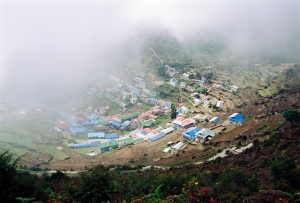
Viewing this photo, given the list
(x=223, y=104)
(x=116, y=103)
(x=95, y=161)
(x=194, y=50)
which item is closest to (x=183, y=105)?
(x=223, y=104)

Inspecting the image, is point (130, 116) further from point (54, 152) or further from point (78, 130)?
point (54, 152)

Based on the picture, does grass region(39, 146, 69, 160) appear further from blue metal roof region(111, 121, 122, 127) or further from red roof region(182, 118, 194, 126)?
red roof region(182, 118, 194, 126)

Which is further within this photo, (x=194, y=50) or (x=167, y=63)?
(x=194, y=50)

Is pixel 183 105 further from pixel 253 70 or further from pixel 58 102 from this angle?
pixel 58 102

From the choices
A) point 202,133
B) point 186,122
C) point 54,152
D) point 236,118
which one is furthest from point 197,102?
point 54,152

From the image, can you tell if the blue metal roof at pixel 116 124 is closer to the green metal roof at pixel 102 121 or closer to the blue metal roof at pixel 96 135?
the green metal roof at pixel 102 121

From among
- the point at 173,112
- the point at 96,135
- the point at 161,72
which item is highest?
the point at 161,72

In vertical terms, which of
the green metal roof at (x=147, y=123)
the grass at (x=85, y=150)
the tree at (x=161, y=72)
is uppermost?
the tree at (x=161, y=72)

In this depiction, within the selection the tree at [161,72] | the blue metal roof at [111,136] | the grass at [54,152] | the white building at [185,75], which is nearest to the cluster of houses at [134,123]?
the blue metal roof at [111,136]

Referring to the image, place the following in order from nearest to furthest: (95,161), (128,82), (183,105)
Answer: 1. (95,161)
2. (183,105)
3. (128,82)

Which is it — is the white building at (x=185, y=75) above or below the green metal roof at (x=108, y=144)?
above

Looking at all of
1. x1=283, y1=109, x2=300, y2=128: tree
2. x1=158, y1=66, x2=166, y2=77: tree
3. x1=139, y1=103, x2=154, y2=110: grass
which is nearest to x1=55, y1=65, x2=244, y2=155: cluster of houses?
x1=139, y1=103, x2=154, y2=110: grass
